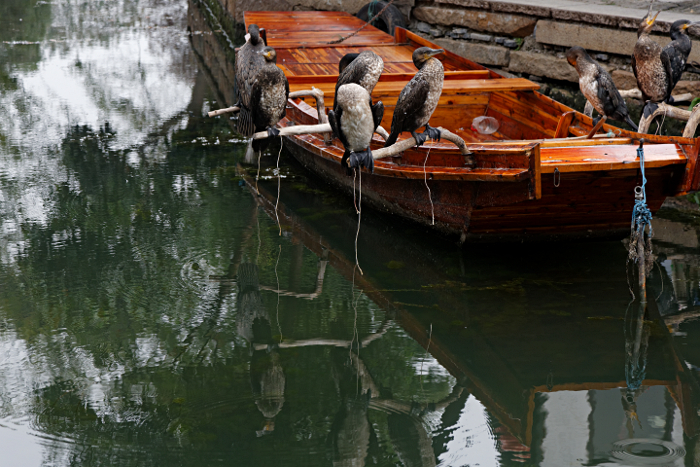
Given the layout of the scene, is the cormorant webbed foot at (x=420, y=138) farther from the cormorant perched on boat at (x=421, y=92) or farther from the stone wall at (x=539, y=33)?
the stone wall at (x=539, y=33)

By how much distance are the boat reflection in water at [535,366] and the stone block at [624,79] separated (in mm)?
2317

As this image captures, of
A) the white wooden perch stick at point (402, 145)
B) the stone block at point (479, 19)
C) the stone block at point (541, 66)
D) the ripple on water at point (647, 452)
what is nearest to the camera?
the ripple on water at point (647, 452)

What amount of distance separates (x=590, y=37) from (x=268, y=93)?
4.22m

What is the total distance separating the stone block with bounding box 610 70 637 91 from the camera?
→ 707cm

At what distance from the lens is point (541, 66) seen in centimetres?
805

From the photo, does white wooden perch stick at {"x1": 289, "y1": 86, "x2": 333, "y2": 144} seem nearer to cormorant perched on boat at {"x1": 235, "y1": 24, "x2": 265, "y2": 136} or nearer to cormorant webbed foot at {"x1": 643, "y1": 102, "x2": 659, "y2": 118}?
cormorant perched on boat at {"x1": 235, "y1": 24, "x2": 265, "y2": 136}

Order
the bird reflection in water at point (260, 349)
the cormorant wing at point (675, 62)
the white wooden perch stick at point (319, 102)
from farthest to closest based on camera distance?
1. the white wooden perch stick at point (319, 102)
2. the cormorant wing at point (675, 62)
3. the bird reflection in water at point (260, 349)

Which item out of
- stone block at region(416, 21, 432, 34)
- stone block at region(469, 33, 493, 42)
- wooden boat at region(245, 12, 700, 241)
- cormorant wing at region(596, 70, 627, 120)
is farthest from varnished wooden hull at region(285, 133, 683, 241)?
stone block at region(416, 21, 432, 34)

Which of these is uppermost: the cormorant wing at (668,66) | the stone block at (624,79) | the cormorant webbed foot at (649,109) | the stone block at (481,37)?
the cormorant wing at (668,66)

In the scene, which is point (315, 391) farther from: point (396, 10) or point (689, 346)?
point (396, 10)

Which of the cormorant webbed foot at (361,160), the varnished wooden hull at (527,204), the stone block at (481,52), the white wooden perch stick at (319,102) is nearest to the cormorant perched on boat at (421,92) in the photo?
the cormorant webbed foot at (361,160)

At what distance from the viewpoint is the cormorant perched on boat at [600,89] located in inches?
182

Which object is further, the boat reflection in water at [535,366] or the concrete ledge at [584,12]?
the concrete ledge at [584,12]

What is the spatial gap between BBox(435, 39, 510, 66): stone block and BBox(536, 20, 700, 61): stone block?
0.58 m
